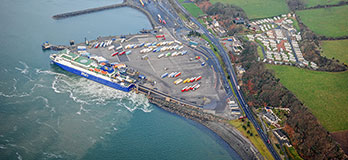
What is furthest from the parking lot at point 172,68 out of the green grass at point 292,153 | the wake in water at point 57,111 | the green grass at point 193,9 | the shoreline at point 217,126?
the green grass at point 193,9

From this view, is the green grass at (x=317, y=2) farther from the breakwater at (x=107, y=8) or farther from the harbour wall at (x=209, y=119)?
the harbour wall at (x=209, y=119)

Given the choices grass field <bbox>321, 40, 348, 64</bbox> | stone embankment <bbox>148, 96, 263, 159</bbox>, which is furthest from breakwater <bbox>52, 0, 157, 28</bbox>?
grass field <bbox>321, 40, 348, 64</bbox>

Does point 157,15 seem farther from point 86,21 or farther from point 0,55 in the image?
point 0,55

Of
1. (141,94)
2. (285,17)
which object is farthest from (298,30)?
(141,94)

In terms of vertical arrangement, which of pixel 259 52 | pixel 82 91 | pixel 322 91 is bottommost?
pixel 322 91

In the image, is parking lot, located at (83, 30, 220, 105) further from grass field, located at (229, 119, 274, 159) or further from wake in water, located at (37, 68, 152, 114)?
grass field, located at (229, 119, 274, 159)

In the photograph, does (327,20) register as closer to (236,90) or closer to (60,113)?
(236,90)

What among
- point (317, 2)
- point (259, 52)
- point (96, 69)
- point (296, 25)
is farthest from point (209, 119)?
point (317, 2)
